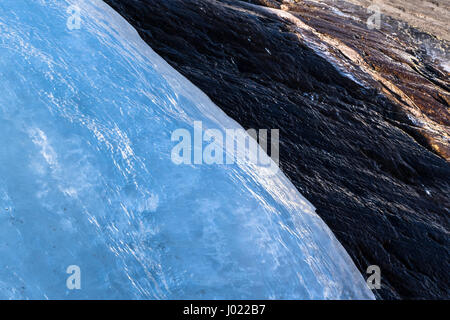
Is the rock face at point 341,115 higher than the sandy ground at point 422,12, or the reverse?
the sandy ground at point 422,12

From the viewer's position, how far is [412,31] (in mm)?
6680

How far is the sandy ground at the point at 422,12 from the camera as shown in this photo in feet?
26.1

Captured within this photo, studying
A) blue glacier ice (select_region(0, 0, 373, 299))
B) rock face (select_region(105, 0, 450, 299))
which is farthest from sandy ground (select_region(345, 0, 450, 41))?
blue glacier ice (select_region(0, 0, 373, 299))

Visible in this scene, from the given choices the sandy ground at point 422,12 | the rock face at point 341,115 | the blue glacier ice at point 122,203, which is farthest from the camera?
the sandy ground at point 422,12

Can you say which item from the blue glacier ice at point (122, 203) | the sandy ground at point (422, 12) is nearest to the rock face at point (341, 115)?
the blue glacier ice at point (122, 203)

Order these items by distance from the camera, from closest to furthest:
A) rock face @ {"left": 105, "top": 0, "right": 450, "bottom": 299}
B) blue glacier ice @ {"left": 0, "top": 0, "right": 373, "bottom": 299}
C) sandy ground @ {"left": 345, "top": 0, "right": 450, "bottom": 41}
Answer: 1. blue glacier ice @ {"left": 0, "top": 0, "right": 373, "bottom": 299}
2. rock face @ {"left": 105, "top": 0, "right": 450, "bottom": 299}
3. sandy ground @ {"left": 345, "top": 0, "right": 450, "bottom": 41}

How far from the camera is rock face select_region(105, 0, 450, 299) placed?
7.98 feet

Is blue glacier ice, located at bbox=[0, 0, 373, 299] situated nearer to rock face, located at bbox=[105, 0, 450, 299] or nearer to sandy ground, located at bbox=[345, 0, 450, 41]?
rock face, located at bbox=[105, 0, 450, 299]

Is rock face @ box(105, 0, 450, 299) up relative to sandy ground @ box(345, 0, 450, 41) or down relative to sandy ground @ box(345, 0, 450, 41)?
down

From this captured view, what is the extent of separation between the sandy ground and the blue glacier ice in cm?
698

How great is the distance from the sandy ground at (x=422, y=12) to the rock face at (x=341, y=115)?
158 inches

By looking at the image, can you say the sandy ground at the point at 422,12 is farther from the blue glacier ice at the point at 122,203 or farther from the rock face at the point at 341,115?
the blue glacier ice at the point at 122,203

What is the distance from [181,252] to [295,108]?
187 centimetres

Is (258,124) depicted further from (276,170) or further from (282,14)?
(282,14)
